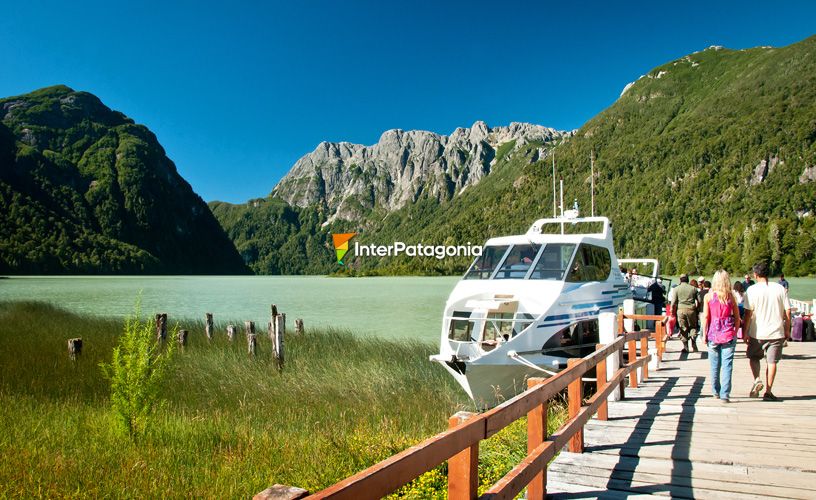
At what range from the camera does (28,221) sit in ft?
553

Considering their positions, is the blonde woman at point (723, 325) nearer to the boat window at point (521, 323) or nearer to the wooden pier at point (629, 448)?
the wooden pier at point (629, 448)

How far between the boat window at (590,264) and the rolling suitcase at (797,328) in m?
7.04

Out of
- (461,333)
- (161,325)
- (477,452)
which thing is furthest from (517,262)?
(161,325)

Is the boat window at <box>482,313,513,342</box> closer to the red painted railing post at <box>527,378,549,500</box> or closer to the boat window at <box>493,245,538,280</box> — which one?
the boat window at <box>493,245,538,280</box>

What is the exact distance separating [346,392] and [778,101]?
712 ft

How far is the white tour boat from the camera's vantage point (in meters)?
11.1

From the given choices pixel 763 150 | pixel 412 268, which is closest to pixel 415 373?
pixel 412 268

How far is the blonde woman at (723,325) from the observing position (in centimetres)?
834

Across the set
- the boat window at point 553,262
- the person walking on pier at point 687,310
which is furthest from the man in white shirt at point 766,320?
the person walking on pier at point 687,310

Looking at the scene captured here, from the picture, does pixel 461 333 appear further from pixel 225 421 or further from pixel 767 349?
pixel 767 349

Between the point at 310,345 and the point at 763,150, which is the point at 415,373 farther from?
the point at 763,150

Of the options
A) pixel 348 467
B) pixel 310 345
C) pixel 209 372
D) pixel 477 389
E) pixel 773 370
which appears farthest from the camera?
pixel 310 345

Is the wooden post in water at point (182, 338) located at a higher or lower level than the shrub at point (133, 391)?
lower

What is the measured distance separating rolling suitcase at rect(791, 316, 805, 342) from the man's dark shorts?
994 centimetres
